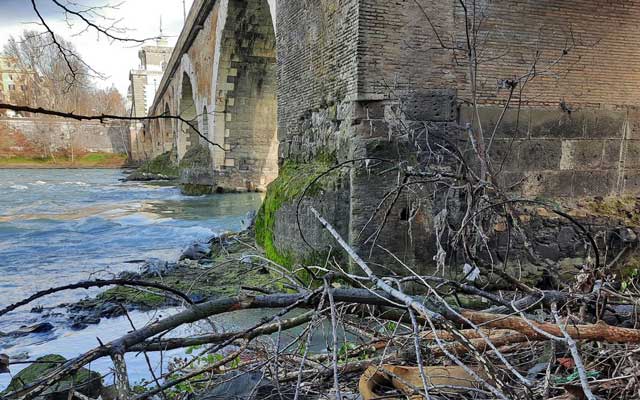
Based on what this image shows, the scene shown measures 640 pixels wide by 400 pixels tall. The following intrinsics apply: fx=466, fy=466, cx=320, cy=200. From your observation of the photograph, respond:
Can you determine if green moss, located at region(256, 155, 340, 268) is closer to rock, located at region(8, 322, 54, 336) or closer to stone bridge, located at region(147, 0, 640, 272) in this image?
stone bridge, located at region(147, 0, 640, 272)

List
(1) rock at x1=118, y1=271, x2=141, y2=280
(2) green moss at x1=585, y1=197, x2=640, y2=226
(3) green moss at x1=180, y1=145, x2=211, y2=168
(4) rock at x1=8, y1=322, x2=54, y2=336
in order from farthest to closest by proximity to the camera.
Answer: (3) green moss at x1=180, y1=145, x2=211, y2=168 < (1) rock at x1=118, y1=271, x2=141, y2=280 < (2) green moss at x1=585, y1=197, x2=640, y2=226 < (4) rock at x1=8, y1=322, x2=54, y2=336

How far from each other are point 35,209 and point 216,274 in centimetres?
1002

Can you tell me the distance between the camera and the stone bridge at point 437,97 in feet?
14.3

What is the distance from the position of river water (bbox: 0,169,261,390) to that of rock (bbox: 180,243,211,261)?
290 millimetres

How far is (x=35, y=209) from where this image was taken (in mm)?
13172

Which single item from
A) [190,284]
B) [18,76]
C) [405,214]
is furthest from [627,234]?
[18,76]

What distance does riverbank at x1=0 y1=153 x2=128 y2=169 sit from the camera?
37.7m

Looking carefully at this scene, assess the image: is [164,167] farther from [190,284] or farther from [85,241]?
[190,284]

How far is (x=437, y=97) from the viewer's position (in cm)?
446

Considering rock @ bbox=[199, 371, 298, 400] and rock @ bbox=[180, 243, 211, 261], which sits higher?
rock @ bbox=[199, 371, 298, 400]

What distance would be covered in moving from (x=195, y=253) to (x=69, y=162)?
38048 mm

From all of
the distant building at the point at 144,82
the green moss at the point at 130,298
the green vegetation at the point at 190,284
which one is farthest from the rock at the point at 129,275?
the distant building at the point at 144,82

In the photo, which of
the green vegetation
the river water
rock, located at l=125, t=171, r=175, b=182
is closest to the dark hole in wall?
the green vegetation

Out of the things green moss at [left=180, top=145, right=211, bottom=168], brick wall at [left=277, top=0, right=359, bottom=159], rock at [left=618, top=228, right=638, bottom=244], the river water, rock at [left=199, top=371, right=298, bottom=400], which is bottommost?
the river water
